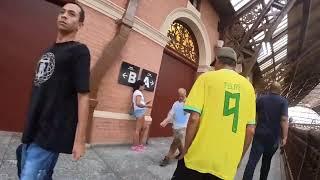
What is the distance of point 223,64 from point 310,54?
1946 centimetres

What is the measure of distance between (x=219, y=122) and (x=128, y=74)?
210 inches

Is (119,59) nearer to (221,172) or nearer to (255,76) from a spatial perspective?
(221,172)

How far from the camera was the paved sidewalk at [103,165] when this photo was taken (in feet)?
14.8

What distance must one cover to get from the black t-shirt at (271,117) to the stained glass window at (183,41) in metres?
5.19

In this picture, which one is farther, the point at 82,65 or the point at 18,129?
the point at 18,129

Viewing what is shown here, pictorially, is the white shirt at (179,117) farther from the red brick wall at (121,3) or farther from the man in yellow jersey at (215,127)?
the man in yellow jersey at (215,127)

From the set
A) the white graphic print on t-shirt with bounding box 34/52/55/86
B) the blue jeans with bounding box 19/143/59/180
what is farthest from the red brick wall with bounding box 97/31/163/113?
the blue jeans with bounding box 19/143/59/180

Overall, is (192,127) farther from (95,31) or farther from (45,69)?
(95,31)

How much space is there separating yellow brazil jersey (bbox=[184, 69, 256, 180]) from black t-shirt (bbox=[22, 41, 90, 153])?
86 cm

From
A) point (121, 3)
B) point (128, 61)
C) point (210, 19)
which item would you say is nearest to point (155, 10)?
point (121, 3)

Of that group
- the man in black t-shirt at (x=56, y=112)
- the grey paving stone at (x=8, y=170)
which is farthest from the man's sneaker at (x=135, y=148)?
the man in black t-shirt at (x=56, y=112)

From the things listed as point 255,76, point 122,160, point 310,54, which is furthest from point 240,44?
point 255,76

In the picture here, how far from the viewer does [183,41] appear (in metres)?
11.1

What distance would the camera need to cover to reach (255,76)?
2573 centimetres
